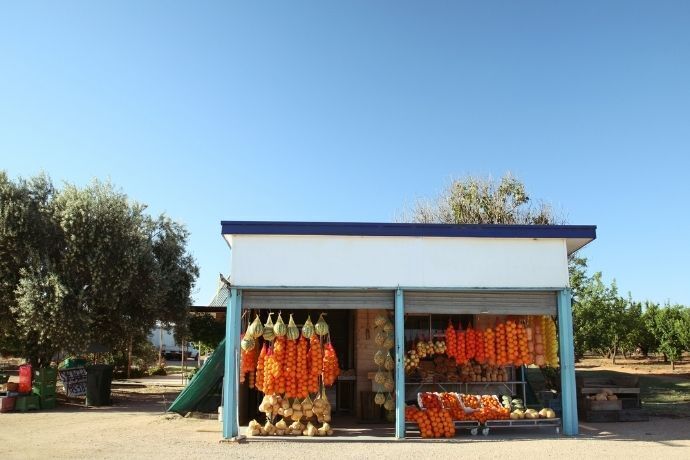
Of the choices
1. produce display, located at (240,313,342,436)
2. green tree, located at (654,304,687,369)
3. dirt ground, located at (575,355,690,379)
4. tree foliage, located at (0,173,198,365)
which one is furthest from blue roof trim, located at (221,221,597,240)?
green tree, located at (654,304,687,369)

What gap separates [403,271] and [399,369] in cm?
195

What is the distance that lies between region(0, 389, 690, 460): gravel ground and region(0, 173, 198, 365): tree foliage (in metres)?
4.49

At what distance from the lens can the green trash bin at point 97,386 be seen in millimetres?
19109

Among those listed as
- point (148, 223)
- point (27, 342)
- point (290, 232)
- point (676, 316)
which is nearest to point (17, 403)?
point (27, 342)

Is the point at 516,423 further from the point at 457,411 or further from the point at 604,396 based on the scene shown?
the point at 604,396

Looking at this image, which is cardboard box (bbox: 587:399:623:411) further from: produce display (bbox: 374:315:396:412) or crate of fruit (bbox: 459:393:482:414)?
produce display (bbox: 374:315:396:412)

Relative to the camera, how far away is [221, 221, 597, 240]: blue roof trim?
11.8m

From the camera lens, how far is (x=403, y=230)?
1195 centimetres

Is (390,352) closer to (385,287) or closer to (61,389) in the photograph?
(385,287)

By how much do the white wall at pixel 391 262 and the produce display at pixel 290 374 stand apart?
0.97 metres

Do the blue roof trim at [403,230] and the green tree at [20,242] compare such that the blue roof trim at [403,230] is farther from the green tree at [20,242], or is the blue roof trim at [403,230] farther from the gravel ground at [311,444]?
the green tree at [20,242]

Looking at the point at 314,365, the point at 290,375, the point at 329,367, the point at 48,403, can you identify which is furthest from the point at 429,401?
the point at 48,403

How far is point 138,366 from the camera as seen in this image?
33.1 m

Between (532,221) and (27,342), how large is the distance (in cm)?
2349
